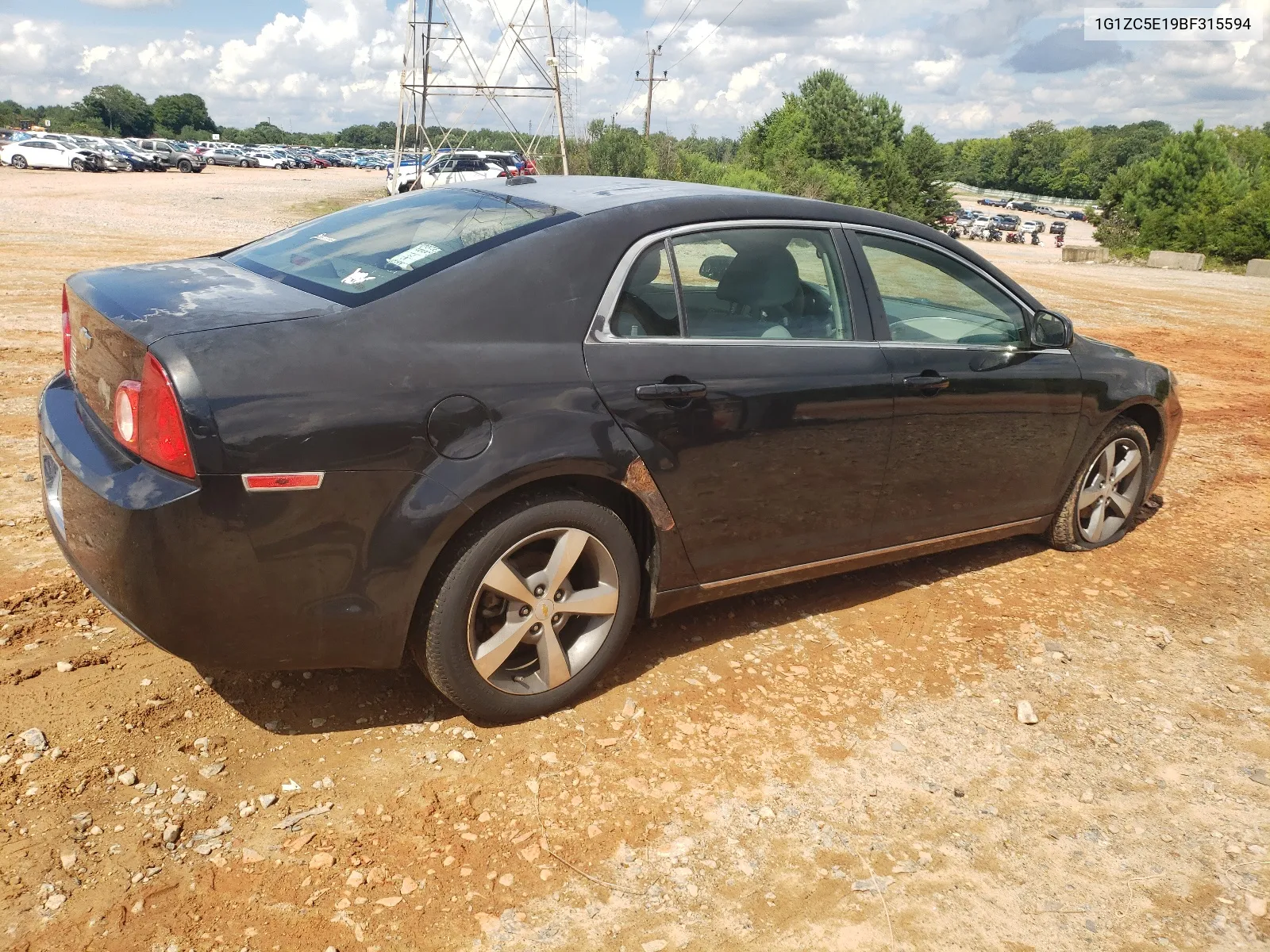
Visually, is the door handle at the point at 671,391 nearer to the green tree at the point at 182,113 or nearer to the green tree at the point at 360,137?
the green tree at the point at 182,113

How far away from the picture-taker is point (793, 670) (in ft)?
12.4

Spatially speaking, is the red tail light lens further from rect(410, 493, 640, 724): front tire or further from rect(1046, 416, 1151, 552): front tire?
rect(1046, 416, 1151, 552): front tire

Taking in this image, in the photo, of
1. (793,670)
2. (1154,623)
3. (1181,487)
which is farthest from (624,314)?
(1181,487)

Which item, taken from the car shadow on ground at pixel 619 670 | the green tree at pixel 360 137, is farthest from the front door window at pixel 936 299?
the green tree at pixel 360 137

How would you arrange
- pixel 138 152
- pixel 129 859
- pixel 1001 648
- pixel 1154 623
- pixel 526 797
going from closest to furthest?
pixel 129 859 → pixel 526 797 → pixel 1001 648 → pixel 1154 623 → pixel 138 152

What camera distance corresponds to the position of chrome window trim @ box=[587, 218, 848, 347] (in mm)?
3205

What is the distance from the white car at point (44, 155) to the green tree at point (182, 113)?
91161mm

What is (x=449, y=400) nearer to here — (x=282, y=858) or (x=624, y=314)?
(x=624, y=314)

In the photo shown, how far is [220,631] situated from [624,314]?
1.56 metres

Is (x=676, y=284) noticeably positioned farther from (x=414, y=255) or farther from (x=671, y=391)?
(x=414, y=255)

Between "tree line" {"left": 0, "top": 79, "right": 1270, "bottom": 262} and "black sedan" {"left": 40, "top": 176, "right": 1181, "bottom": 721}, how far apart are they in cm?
2728

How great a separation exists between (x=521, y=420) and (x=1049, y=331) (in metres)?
2.70

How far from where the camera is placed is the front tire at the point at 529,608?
9.76 ft

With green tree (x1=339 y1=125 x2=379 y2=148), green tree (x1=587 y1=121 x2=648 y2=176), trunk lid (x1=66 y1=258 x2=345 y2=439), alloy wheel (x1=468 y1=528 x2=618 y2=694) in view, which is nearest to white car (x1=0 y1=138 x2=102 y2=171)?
green tree (x1=587 y1=121 x2=648 y2=176)
